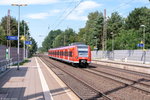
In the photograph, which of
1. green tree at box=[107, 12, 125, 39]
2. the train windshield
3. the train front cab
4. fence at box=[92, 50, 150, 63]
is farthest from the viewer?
green tree at box=[107, 12, 125, 39]

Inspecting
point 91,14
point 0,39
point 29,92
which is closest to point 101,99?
point 29,92

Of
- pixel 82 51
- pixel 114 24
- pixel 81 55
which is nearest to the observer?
pixel 81 55

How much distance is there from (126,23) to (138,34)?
51.7 feet

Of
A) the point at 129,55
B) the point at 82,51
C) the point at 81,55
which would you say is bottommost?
the point at 129,55

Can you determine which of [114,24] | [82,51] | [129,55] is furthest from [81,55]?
[114,24]

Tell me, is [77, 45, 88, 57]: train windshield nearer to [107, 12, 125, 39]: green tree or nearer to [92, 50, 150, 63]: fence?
[92, 50, 150, 63]: fence

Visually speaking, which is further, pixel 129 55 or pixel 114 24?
pixel 114 24

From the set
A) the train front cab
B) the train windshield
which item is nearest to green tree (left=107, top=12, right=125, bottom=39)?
the train windshield

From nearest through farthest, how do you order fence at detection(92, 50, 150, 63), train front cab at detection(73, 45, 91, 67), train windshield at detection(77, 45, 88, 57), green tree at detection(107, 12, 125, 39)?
train front cab at detection(73, 45, 91, 67) < train windshield at detection(77, 45, 88, 57) < fence at detection(92, 50, 150, 63) < green tree at detection(107, 12, 125, 39)

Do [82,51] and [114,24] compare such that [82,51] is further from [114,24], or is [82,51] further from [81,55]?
[114,24]

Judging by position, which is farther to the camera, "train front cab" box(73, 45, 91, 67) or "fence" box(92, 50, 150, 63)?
"fence" box(92, 50, 150, 63)

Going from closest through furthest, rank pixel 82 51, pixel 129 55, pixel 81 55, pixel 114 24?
1. pixel 81 55
2. pixel 82 51
3. pixel 129 55
4. pixel 114 24

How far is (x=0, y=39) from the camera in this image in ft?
167

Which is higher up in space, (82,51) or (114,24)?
(114,24)
